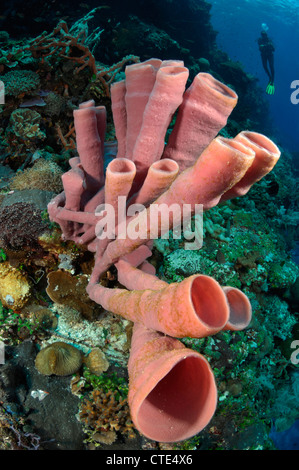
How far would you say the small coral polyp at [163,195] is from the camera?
1116 mm

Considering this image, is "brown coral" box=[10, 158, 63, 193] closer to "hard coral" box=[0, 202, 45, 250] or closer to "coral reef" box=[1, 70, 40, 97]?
"hard coral" box=[0, 202, 45, 250]

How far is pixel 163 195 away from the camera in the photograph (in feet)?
4.69

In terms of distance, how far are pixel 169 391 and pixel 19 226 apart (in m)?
2.13

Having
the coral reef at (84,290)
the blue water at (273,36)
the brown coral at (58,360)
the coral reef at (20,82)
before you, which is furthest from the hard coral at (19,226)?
the blue water at (273,36)

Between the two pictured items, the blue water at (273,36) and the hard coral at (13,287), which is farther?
the blue water at (273,36)

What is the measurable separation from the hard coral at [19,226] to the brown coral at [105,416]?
1.68 m

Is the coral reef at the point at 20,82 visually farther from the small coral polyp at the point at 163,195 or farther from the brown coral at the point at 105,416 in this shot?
the brown coral at the point at 105,416

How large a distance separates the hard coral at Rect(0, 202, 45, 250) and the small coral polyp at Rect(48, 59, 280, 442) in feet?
2.08

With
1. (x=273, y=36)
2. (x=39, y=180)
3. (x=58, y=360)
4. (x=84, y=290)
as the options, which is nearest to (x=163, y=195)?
(x=84, y=290)

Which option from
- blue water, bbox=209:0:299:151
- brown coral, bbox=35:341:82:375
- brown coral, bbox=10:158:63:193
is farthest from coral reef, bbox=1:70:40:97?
blue water, bbox=209:0:299:151

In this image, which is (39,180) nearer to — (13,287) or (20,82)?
→ (13,287)

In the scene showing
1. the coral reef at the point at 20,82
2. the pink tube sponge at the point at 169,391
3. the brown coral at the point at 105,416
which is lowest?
the brown coral at the point at 105,416

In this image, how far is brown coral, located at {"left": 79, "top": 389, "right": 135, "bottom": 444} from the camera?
8.94 feet

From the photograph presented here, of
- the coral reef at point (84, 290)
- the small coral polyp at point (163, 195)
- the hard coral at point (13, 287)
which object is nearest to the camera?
the small coral polyp at point (163, 195)
